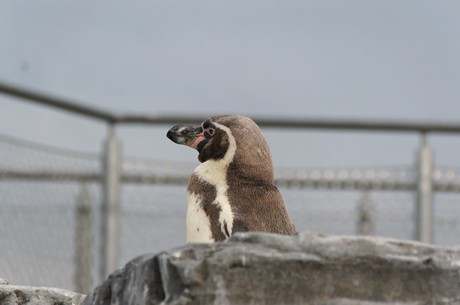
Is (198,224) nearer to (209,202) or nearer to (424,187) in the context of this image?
(209,202)

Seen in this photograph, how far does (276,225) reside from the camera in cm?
236

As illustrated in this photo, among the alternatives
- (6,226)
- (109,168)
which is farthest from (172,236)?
(6,226)

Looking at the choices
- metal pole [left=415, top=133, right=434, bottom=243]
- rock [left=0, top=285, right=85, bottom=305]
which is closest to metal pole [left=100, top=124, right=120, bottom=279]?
metal pole [left=415, top=133, right=434, bottom=243]

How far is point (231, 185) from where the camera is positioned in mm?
2518

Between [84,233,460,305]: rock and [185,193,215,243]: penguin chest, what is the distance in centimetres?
94

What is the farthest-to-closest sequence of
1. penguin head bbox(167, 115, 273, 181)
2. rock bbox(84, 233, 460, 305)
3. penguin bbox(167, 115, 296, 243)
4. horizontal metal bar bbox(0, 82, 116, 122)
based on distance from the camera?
Answer: 1. horizontal metal bar bbox(0, 82, 116, 122)
2. penguin head bbox(167, 115, 273, 181)
3. penguin bbox(167, 115, 296, 243)
4. rock bbox(84, 233, 460, 305)

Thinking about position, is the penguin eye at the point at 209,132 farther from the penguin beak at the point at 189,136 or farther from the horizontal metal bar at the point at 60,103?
the horizontal metal bar at the point at 60,103

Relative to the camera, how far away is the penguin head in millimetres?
2510

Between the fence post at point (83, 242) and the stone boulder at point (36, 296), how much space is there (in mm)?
2526

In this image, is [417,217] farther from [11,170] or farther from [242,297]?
[242,297]

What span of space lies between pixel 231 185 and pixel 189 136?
0.22m

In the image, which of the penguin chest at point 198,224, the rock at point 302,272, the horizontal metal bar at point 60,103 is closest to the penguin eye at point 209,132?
the penguin chest at point 198,224

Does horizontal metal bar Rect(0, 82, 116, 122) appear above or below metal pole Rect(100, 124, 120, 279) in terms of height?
above

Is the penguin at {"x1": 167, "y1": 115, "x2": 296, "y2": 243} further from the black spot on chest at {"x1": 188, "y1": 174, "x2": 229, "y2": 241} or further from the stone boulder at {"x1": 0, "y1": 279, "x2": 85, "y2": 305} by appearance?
the stone boulder at {"x1": 0, "y1": 279, "x2": 85, "y2": 305}
